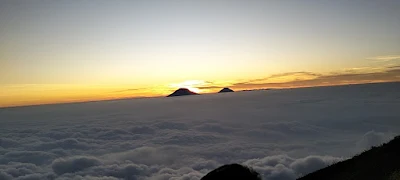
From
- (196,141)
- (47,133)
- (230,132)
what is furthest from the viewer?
(47,133)

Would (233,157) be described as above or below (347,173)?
below

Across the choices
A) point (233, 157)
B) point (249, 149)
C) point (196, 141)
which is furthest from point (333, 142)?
point (196, 141)

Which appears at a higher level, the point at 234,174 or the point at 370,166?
the point at 234,174

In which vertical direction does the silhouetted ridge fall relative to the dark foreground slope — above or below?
above

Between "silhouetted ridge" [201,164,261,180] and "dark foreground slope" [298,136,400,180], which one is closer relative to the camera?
"silhouetted ridge" [201,164,261,180]

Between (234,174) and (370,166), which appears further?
(370,166)

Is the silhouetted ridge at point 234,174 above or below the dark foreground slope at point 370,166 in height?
above

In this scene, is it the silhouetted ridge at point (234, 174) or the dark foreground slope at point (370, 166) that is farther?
the dark foreground slope at point (370, 166)

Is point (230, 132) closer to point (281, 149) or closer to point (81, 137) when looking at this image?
point (281, 149)
